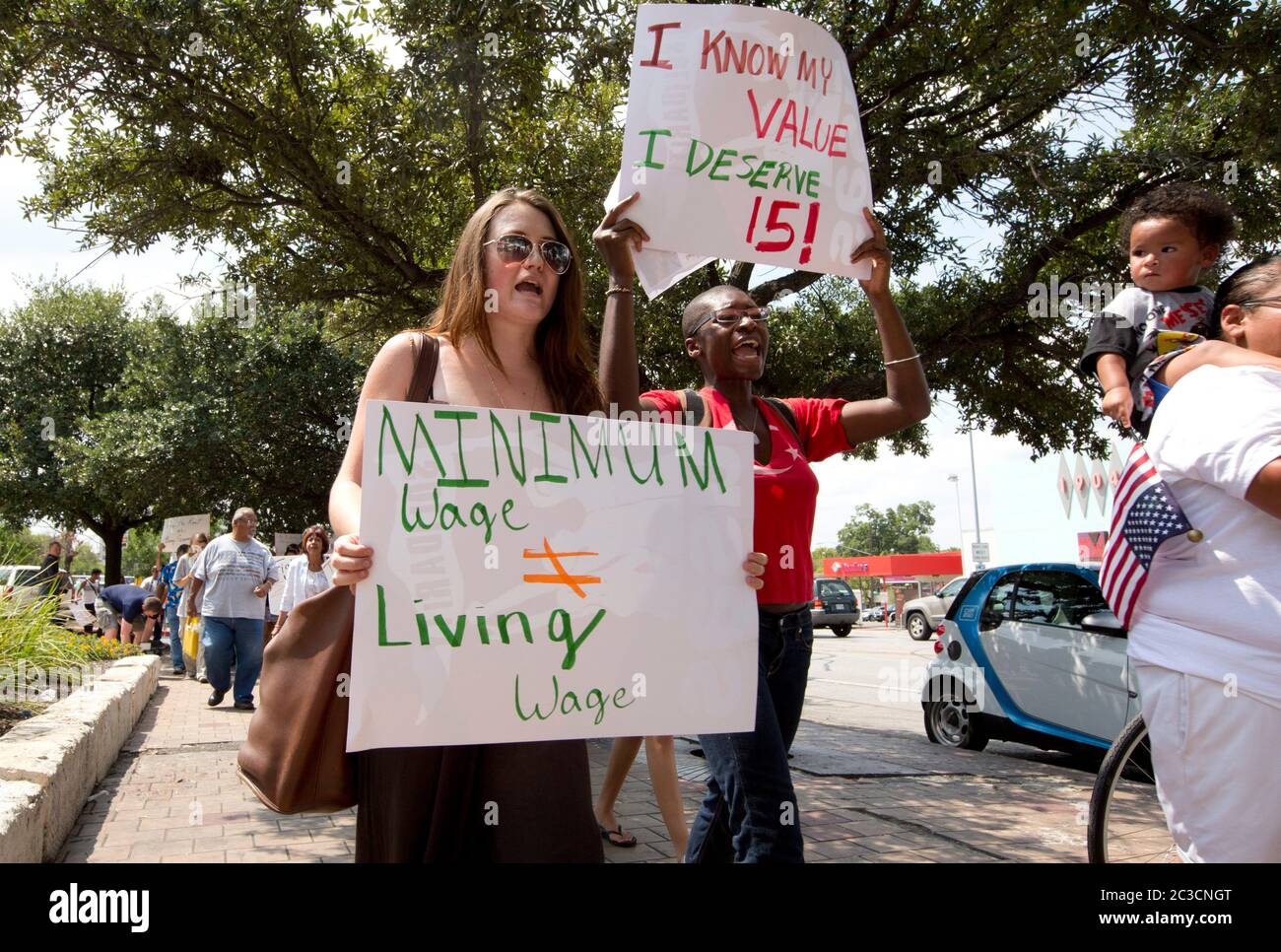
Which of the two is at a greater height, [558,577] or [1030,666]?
[558,577]

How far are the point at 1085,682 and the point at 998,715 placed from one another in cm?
84

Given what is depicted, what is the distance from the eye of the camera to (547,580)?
210cm

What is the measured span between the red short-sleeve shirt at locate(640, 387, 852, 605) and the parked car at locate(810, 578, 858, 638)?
29627mm

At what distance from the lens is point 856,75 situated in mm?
7371

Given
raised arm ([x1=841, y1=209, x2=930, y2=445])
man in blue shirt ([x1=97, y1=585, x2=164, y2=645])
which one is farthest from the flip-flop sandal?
man in blue shirt ([x1=97, y1=585, x2=164, y2=645])

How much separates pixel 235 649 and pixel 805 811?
6508mm

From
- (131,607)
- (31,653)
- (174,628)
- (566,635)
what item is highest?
(566,635)

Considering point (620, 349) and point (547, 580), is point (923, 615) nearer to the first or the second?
point (620, 349)

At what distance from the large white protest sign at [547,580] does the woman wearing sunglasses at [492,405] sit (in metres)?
0.10

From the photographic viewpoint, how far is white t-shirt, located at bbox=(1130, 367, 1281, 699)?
1965mm

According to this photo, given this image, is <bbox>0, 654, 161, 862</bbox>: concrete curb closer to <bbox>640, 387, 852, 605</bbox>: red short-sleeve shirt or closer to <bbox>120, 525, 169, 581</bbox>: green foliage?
<bbox>640, 387, 852, 605</bbox>: red short-sleeve shirt

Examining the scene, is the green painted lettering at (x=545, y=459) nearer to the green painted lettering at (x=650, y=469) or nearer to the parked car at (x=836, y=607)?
the green painted lettering at (x=650, y=469)

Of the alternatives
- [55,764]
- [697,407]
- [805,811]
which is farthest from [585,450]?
[805,811]

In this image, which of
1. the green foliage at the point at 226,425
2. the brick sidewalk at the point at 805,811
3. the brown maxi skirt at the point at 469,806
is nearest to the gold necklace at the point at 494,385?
the brown maxi skirt at the point at 469,806
